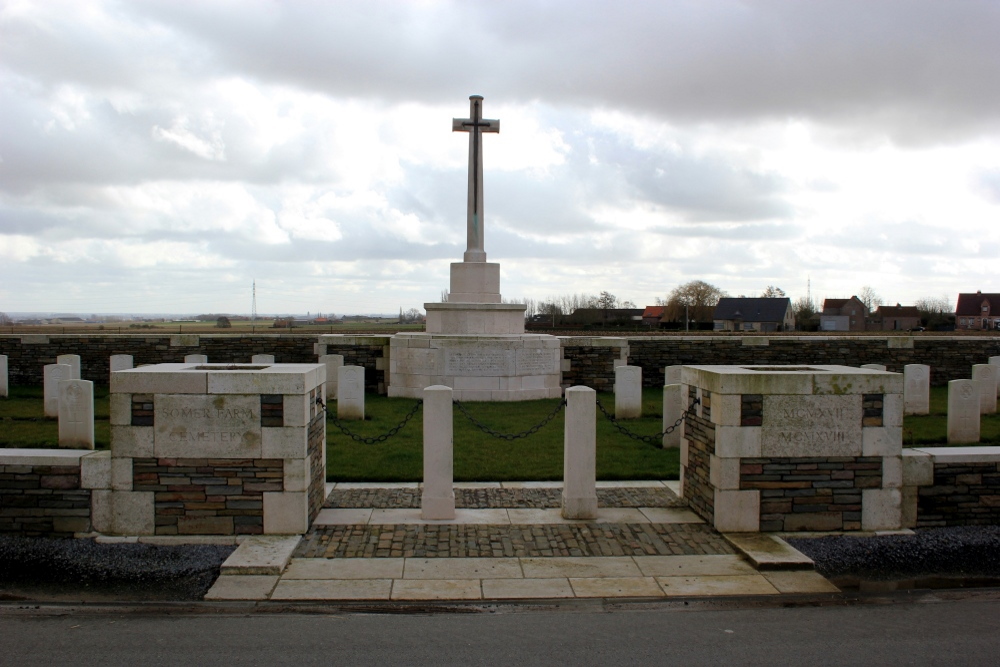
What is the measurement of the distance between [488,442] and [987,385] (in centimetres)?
825

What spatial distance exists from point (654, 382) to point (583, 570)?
481 inches

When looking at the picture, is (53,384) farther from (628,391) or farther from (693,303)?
(693,303)

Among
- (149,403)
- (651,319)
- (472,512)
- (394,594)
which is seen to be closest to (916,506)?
(472,512)

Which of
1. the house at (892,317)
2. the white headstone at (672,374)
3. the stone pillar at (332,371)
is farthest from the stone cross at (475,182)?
the house at (892,317)

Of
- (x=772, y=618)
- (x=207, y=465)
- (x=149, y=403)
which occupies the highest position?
(x=149, y=403)

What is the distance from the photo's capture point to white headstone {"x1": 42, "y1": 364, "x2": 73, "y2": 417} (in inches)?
429

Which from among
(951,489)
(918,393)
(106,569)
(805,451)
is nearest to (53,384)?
(106,569)

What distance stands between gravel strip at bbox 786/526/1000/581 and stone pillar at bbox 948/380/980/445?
414 cm

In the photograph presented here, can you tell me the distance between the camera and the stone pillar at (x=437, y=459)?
589cm

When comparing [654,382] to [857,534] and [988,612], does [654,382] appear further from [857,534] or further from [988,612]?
[988,612]

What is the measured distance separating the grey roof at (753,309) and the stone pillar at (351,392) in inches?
2198

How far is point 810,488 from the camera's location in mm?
5773

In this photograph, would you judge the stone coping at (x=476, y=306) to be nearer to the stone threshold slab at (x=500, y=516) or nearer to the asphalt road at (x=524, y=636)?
the stone threshold slab at (x=500, y=516)

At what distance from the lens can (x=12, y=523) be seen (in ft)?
18.0
